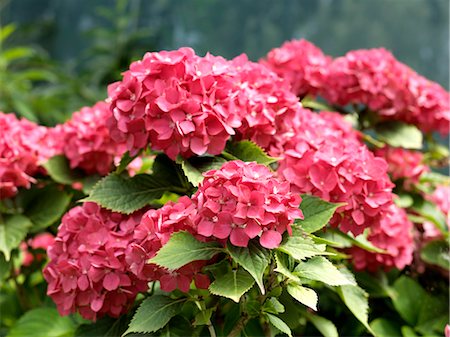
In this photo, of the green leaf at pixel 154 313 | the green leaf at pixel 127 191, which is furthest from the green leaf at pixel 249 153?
the green leaf at pixel 154 313

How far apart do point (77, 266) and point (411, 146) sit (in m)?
0.82

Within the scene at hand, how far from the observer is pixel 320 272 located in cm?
90

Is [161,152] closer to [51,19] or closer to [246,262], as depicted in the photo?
[246,262]

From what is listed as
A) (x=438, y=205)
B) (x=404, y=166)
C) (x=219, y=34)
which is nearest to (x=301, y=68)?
(x=404, y=166)

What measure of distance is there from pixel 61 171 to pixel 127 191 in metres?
0.31

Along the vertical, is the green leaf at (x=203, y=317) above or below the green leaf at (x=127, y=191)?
below

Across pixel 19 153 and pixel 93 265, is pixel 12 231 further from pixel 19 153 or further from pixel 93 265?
pixel 93 265

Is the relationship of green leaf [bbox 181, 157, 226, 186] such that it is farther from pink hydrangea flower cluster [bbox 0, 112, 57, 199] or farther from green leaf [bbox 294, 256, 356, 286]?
pink hydrangea flower cluster [bbox 0, 112, 57, 199]

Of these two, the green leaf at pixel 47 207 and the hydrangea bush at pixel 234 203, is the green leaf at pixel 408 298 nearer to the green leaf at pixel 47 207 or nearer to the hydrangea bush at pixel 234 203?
the hydrangea bush at pixel 234 203

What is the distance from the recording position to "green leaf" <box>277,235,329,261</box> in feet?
2.83

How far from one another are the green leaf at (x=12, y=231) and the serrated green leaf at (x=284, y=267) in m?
0.56

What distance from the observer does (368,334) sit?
1413 millimetres

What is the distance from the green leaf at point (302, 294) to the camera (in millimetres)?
868

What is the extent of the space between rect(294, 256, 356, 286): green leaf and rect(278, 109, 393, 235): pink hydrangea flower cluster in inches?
6.3
